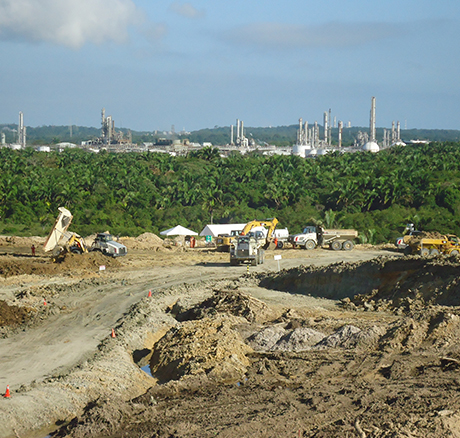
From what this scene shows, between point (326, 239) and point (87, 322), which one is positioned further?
point (326, 239)

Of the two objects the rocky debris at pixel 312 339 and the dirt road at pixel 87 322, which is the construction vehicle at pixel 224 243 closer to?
the dirt road at pixel 87 322

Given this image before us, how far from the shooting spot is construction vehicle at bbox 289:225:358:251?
41344 millimetres

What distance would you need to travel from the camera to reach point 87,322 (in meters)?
20.3

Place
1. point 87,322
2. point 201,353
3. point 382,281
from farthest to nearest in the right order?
point 382,281, point 87,322, point 201,353

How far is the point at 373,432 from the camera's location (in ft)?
36.3

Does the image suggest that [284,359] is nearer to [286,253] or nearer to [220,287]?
[220,287]

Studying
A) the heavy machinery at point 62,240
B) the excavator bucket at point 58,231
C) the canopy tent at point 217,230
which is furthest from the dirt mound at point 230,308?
the canopy tent at point 217,230

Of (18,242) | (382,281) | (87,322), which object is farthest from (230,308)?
(18,242)

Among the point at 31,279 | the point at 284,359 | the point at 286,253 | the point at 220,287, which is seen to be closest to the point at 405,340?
the point at 284,359

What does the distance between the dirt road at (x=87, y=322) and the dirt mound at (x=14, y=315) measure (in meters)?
0.30

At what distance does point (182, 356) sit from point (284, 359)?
2.68 meters

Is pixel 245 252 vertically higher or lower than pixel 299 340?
higher

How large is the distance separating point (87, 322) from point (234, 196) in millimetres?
52731

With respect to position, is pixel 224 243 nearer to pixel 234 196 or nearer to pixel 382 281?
pixel 382 281
